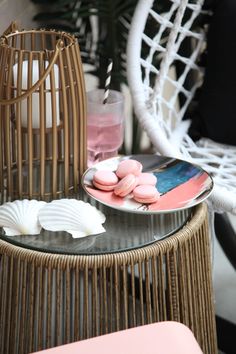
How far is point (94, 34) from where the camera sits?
1815mm

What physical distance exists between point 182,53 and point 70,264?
2.49 feet

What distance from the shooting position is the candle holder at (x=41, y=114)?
1027 millimetres

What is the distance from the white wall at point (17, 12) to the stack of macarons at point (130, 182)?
0.50 meters

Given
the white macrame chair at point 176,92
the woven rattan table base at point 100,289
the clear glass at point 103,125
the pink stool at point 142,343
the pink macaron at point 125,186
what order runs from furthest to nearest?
the white macrame chair at point 176,92
the clear glass at point 103,125
the pink macaron at point 125,186
the woven rattan table base at point 100,289
the pink stool at point 142,343

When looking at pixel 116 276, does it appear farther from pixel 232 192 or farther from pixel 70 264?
pixel 232 192

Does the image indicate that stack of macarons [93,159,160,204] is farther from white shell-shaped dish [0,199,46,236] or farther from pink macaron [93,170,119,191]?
white shell-shaped dish [0,199,46,236]

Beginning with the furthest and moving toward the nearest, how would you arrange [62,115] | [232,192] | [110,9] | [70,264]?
[110,9] → [232,192] → [62,115] → [70,264]

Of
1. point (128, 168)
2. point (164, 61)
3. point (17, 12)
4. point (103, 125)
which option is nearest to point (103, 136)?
point (103, 125)

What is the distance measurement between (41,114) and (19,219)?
18cm

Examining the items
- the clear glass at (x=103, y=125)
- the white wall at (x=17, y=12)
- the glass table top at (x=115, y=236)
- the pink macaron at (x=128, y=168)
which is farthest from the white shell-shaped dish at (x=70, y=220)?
the white wall at (x=17, y=12)

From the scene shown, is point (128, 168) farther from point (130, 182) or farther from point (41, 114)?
point (41, 114)

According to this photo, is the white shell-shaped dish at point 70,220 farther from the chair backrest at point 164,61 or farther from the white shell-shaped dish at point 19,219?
the chair backrest at point 164,61

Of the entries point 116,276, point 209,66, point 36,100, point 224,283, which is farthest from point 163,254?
point 224,283

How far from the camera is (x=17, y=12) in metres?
1.53
